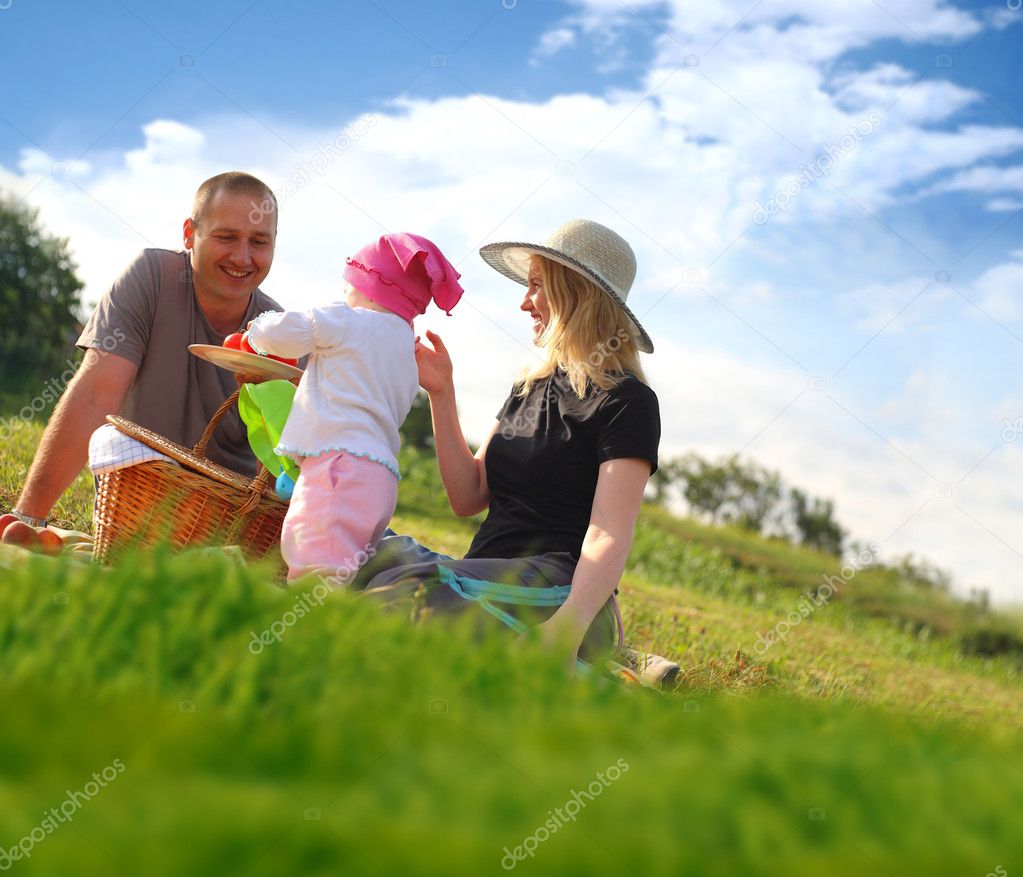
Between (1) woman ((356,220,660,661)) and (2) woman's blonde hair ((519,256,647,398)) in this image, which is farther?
(2) woman's blonde hair ((519,256,647,398))

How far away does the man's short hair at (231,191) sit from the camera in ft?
18.4

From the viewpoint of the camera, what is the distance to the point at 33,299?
1477 cm

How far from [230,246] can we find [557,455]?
7.87ft

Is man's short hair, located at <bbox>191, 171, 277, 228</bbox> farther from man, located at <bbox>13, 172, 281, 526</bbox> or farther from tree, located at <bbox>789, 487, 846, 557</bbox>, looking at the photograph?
tree, located at <bbox>789, 487, 846, 557</bbox>

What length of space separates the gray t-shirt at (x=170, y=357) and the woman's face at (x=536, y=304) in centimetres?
188

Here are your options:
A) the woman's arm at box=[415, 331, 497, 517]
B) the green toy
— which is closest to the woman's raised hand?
the woman's arm at box=[415, 331, 497, 517]

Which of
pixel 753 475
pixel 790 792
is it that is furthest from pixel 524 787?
pixel 753 475

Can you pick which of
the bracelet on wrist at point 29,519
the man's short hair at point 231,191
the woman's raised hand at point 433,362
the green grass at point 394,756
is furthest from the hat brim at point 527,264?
the bracelet on wrist at point 29,519

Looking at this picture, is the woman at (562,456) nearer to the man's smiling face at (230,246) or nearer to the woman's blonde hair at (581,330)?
the woman's blonde hair at (581,330)

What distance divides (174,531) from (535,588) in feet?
5.02

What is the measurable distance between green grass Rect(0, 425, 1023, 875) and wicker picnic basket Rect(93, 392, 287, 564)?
109cm

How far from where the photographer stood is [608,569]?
3.97m

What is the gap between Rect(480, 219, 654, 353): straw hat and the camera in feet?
14.8

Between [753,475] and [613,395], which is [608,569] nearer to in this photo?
Result: [613,395]
